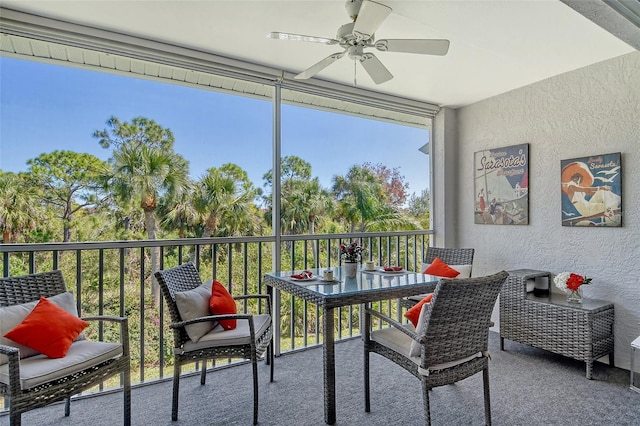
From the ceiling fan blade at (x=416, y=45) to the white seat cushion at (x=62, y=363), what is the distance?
2399mm

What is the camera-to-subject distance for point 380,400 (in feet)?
8.05

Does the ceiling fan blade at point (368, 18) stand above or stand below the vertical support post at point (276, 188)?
above

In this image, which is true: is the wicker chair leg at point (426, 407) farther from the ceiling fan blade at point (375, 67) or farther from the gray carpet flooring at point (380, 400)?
the ceiling fan blade at point (375, 67)

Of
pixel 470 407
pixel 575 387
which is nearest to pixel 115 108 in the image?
pixel 470 407

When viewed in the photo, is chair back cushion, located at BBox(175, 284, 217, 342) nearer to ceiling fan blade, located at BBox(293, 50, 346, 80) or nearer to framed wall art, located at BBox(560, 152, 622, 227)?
ceiling fan blade, located at BBox(293, 50, 346, 80)

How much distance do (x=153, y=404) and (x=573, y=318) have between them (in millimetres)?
3233

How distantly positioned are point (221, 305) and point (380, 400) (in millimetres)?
1279

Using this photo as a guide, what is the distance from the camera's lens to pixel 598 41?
2.69 meters

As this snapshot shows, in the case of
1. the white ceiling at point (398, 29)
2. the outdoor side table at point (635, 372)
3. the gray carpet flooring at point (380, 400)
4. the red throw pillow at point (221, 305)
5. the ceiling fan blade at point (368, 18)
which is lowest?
the gray carpet flooring at point (380, 400)

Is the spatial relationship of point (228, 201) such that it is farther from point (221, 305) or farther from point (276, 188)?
point (221, 305)

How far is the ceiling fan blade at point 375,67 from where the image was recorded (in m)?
2.29

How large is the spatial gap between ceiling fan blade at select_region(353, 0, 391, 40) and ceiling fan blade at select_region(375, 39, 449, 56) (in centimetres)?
10

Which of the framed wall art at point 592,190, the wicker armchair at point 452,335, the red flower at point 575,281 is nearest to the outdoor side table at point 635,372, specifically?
the red flower at point 575,281

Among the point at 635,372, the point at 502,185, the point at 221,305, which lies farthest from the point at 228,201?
the point at 635,372
